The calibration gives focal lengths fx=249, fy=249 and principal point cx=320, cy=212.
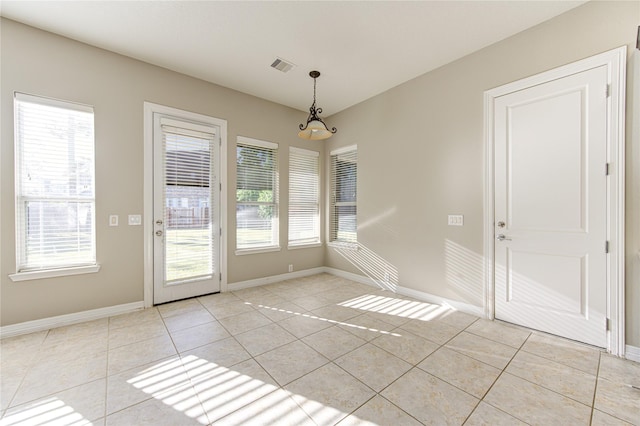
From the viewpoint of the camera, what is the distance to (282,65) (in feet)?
10.5

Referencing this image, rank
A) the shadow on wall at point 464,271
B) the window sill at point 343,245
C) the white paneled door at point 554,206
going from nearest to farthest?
the white paneled door at point 554,206 → the shadow on wall at point 464,271 → the window sill at point 343,245

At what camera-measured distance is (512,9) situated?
2338 millimetres

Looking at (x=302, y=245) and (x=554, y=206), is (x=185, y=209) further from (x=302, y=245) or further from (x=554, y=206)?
(x=554, y=206)

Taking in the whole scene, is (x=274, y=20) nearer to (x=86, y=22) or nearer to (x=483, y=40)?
(x=86, y=22)

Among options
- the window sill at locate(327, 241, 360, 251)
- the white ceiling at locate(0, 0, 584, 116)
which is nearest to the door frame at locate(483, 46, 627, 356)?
the white ceiling at locate(0, 0, 584, 116)

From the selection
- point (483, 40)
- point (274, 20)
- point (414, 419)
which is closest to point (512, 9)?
point (483, 40)

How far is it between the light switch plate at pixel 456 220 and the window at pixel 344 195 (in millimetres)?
1681

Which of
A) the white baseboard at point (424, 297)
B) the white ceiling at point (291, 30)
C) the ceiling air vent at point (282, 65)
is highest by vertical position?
the white ceiling at point (291, 30)

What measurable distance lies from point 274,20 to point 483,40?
2.29 metres

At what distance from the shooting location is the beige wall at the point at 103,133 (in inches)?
97.3

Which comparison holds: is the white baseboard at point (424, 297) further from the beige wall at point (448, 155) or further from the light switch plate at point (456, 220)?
the light switch plate at point (456, 220)

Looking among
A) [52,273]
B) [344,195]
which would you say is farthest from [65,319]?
[344,195]

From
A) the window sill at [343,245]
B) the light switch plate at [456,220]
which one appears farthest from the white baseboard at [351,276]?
the light switch plate at [456,220]

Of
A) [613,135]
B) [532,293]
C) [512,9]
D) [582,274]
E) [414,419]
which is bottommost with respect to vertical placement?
[414,419]
